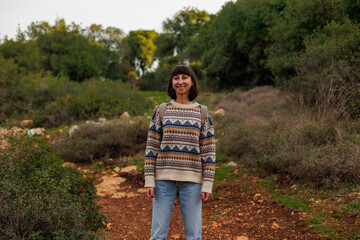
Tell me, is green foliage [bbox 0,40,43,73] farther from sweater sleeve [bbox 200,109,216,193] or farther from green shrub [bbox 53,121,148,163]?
sweater sleeve [bbox 200,109,216,193]

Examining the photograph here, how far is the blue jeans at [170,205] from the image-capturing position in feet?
7.63

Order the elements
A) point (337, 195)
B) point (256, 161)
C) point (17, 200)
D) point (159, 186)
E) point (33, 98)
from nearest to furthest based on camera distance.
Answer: point (159, 186) → point (17, 200) → point (337, 195) → point (256, 161) → point (33, 98)

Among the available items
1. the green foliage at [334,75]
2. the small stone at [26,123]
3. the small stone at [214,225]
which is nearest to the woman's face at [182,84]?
the small stone at [214,225]

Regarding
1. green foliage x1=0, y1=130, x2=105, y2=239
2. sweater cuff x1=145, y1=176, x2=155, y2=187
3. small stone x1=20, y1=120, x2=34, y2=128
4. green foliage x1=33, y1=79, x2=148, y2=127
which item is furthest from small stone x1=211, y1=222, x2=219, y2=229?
small stone x1=20, y1=120, x2=34, y2=128

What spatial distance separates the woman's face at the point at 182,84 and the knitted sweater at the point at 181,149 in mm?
151

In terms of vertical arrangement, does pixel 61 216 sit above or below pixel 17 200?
below

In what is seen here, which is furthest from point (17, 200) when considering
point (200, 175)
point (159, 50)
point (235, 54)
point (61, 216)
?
point (159, 50)

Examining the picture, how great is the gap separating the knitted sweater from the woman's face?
151 millimetres

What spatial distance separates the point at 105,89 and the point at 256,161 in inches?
428

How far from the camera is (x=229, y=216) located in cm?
429

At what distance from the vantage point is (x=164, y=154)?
7.75 feet

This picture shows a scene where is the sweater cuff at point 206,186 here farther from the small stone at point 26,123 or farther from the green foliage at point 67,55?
the green foliage at point 67,55

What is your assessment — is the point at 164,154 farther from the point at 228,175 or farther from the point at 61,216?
the point at 228,175

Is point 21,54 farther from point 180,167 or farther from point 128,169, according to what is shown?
point 180,167
